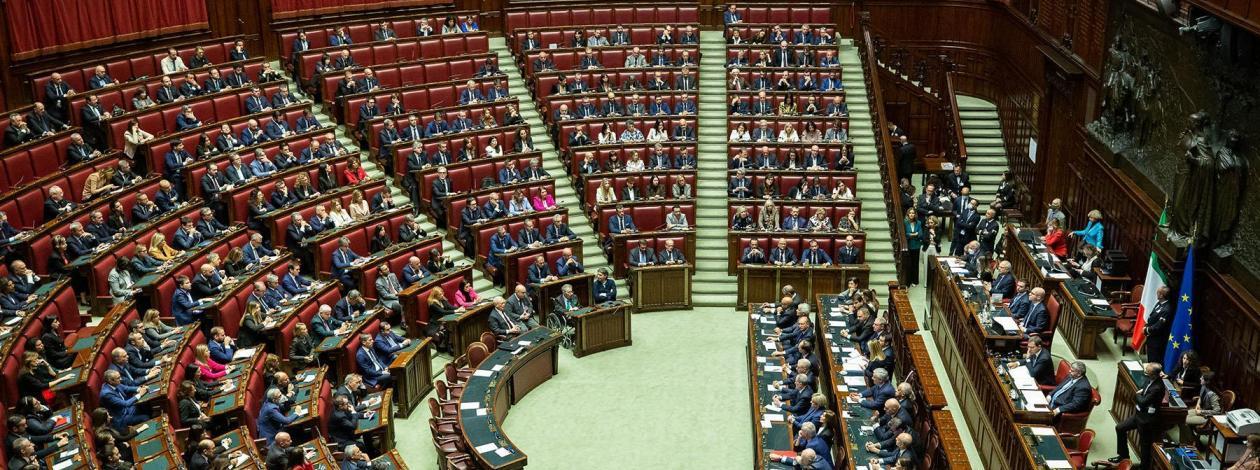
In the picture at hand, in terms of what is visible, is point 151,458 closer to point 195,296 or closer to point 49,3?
point 195,296

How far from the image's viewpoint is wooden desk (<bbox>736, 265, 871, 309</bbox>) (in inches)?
523

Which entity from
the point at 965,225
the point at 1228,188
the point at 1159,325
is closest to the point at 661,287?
the point at 965,225

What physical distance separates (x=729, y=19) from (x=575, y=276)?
688 cm

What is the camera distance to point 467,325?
471 inches

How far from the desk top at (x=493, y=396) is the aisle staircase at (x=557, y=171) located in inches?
96.5

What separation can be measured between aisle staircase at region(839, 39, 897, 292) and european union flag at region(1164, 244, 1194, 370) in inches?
155

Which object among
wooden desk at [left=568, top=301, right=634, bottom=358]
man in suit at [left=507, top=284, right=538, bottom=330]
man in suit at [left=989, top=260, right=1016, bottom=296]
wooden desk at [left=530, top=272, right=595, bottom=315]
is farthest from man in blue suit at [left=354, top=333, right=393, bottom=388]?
man in suit at [left=989, top=260, right=1016, bottom=296]

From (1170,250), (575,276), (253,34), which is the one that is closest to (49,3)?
(253,34)

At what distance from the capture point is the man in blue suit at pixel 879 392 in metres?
9.38

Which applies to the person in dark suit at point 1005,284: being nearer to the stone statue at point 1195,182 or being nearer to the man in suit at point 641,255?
the stone statue at point 1195,182

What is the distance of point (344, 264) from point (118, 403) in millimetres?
3569

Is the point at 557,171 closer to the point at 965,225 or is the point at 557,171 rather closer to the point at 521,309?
the point at 521,309

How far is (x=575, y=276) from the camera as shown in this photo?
12938 millimetres

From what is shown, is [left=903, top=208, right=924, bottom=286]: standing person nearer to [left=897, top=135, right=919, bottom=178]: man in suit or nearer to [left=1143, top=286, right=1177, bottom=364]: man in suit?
[left=897, top=135, right=919, bottom=178]: man in suit
